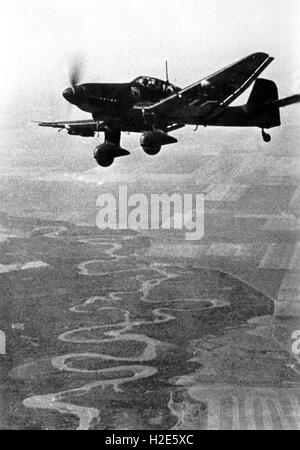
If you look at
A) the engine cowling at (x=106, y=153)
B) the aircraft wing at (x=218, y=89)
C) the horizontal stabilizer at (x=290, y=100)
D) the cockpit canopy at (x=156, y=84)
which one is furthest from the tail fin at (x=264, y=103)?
the engine cowling at (x=106, y=153)

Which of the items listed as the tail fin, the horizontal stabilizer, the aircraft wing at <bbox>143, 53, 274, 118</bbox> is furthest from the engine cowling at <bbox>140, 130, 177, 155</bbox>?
the horizontal stabilizer

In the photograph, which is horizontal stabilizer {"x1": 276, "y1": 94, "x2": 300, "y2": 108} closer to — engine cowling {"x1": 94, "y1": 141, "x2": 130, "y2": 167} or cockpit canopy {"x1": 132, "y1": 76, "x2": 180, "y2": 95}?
cockpit canopy {"x1": 132, "y1": 76, "x2": 180, "y2": 95}

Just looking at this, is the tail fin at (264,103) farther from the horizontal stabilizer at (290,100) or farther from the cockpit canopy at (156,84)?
the cockpit canopy at (156,84)

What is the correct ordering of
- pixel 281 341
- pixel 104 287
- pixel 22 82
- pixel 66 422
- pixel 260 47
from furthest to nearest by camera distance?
1. pixel 104 287
2. pixel 281 341
3. pixel 66 422
4. pixel 22 82
5. pixel 260 47

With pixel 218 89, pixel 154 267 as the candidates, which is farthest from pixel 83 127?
pixel 154 267

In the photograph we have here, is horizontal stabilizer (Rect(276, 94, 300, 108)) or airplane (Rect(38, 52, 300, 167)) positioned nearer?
horizontal stabilizer (Rect(276, 94, 300, 108))
